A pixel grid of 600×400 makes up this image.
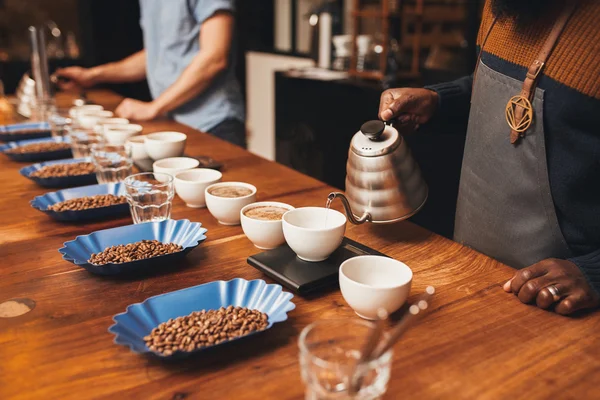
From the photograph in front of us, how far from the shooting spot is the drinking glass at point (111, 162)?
1.87 m

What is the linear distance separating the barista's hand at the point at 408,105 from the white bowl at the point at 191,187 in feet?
1.79

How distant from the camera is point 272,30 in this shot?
6.43m

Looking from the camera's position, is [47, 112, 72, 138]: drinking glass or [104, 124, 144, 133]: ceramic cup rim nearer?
[104, 124, 144, 133]: ceramic cup rim

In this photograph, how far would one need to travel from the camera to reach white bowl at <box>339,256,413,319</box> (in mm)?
1041

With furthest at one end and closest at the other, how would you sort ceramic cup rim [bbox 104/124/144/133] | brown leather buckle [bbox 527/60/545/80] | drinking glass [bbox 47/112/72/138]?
drinking glass [bbox 47/112/72/138]
ceramic cup rim [bbox 104/124/144/133]
brown leather buckle [bbox 527/60/545/80]

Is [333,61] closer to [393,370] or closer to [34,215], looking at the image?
[34,215]

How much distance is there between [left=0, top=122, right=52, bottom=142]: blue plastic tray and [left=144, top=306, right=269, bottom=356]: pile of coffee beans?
1.87 m

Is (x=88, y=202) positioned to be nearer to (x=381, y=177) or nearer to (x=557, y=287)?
(x=381, y=177)

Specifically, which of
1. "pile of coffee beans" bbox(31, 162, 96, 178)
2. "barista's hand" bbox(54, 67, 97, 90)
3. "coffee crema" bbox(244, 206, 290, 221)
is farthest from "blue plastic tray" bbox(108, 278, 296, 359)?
"barista's hand" bbox(54, 67, 97, 90)

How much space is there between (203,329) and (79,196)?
3.08 feet

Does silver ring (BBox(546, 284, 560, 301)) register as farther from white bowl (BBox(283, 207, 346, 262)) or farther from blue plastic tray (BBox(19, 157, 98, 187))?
blue plastic tray (BBox(19, 157, 98, 187))

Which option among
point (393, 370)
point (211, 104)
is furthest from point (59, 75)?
point (393, 370)

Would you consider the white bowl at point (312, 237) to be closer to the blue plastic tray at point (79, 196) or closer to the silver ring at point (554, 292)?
the silver ring at point (554, 292)

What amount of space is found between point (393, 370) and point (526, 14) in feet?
3.10
